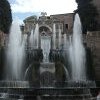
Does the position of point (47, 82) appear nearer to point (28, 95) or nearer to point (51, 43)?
point (28, 95)

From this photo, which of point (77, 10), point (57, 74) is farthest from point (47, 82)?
point (77, 10)

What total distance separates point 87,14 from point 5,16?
937 centimetres

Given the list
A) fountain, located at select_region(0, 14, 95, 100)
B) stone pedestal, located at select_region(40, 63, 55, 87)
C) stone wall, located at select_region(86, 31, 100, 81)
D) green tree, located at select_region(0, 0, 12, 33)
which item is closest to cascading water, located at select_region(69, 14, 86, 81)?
fountain, located at select_region(0, 14, 95, 100)

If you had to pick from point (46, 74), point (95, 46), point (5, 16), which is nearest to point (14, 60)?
point (46, 74)

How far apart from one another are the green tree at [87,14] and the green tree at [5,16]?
26.2 ft

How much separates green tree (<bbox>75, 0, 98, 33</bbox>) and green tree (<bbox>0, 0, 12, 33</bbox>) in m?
7.98

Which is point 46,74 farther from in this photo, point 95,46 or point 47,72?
point 95,46

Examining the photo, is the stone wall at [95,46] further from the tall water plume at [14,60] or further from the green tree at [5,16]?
the green tree at [5,16]

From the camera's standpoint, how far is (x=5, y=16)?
49969 millimetres

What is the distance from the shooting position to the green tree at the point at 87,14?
48.3 meters

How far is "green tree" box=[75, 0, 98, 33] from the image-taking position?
159 ft

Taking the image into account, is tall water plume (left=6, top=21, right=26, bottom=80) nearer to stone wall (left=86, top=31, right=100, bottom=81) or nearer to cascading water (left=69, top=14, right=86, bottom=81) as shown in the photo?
cascading water (left=69, top=14, right=86, bottom=81)

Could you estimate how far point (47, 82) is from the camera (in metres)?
30.5

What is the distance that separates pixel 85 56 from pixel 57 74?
6.01 meters
